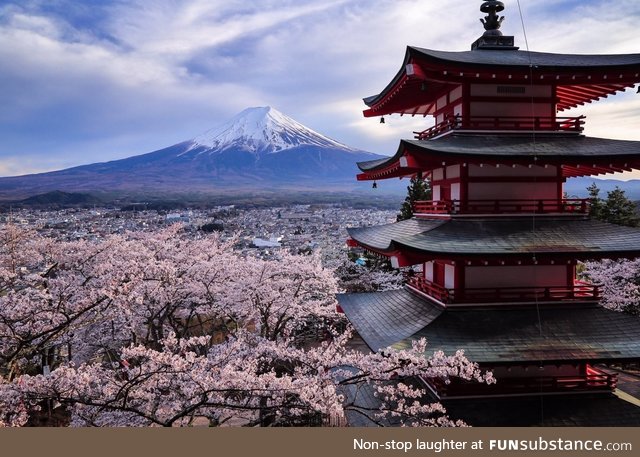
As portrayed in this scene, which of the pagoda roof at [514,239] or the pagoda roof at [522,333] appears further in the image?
the pagoda roof at [514,239]

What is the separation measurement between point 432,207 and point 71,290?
847cm

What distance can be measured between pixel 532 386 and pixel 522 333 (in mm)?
1279

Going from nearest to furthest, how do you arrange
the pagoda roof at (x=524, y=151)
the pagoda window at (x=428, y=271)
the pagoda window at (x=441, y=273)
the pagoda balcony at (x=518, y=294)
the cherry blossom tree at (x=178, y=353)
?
the cherry blossom tree at (x=178, y=353)
the pagoda roof at (x=524, y=151)
the pagoda balcony at (x=518, y=294)
the pagoda window at (x=441, y=273)
the pagoda window at (x=428, y=271)

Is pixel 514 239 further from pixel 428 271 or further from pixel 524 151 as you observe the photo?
pixel 428 271

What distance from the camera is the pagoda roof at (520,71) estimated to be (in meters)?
9.02

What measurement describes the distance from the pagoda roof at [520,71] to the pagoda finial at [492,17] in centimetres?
115

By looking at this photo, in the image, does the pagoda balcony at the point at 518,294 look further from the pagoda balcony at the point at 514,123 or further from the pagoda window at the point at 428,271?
the pagoda balcony at the point at 514,123

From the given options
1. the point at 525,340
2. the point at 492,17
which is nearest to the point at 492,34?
the point at 492,17

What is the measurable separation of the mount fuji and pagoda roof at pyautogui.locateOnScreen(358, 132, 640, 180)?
96399mm

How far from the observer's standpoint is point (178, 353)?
419 inches

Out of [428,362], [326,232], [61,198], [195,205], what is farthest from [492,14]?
[195,205]

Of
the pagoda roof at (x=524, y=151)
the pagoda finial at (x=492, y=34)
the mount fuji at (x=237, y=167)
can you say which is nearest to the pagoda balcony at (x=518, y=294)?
the pagoda roof at (x=524, y=151)

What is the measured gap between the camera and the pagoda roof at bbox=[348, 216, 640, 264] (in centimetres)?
835

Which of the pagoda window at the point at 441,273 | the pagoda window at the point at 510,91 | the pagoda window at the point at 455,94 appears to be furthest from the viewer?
the pagoda window at the point at 455,94
